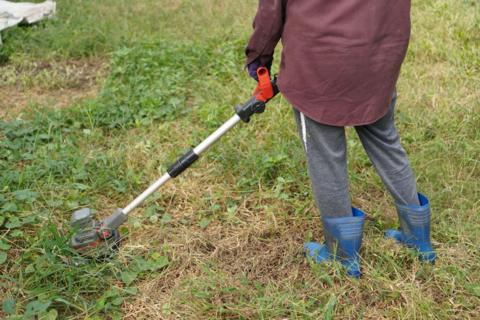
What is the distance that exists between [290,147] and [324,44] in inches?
54.9

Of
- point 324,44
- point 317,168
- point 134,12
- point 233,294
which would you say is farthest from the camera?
point 134,12

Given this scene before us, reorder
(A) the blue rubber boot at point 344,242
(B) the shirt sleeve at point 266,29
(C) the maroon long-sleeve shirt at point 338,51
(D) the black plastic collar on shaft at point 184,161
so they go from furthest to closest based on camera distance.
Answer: (D) the black plastic collar on shaft at point 184,161 → (A) the blue rubber boot at point 344,242 → (B) the shirt sleeve at point 266,29 → (C) the maroon long-sleeve shirt at point 338,51

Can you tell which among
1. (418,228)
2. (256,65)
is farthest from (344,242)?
(256,65)

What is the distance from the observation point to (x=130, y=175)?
2.98 m

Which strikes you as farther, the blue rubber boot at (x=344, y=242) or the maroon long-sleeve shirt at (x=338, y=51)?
the blue rubber boot at (x=344, y=242)

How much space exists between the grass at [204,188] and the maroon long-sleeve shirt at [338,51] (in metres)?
0.76

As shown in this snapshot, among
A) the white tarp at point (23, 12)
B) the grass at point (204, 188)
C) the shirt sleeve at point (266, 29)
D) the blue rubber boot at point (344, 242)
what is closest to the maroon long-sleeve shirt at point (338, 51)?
the shirt sleeve at point (266, 29)

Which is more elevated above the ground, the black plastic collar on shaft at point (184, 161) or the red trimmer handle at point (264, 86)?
the red trimmer handle at point (264, 86)

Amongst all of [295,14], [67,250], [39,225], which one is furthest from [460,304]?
[39,225]

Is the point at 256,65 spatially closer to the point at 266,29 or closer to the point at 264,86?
the point at 264,86

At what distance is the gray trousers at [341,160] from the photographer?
6.54ft

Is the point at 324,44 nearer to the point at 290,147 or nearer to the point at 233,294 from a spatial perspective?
the point at 233,294

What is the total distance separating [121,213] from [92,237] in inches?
→ 6.5

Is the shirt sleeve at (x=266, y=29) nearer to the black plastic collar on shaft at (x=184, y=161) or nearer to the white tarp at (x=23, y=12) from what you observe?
the black plastic collar on shaft at (x=184, y=161)
